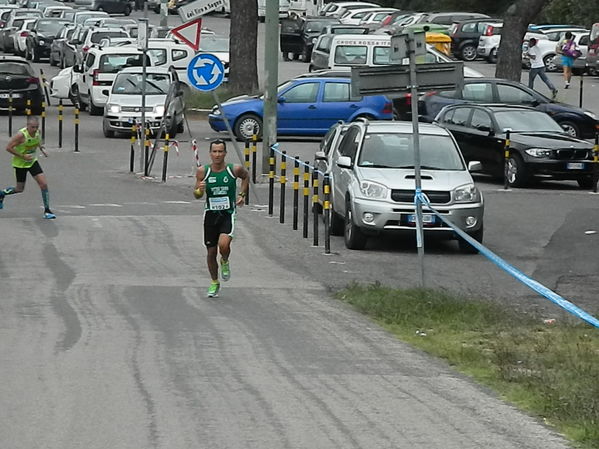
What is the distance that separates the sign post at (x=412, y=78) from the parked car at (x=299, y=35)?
47.0m

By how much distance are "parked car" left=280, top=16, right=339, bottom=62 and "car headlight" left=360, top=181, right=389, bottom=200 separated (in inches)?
1736

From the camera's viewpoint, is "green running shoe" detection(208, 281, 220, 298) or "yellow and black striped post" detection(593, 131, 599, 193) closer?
→ "green running shoe" detection(208, 281, 220, 298)

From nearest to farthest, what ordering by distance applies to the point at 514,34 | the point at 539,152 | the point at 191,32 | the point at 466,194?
1. the point at 466,194
2. the point at 539,152
3. the point at 191,32
4. the point at 514,34

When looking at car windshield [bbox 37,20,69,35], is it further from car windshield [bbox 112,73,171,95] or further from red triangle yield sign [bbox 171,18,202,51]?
red triangle yield sign [bbox 171,18,202,51]

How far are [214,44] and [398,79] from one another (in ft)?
113

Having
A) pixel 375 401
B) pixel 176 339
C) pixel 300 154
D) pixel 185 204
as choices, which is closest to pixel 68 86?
pixel 300 154

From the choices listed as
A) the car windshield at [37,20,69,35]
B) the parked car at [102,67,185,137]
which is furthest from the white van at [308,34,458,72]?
the car windshield at [37,20,69,35]

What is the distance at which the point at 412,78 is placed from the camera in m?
15.7

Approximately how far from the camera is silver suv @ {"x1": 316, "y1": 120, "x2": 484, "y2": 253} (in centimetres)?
1892

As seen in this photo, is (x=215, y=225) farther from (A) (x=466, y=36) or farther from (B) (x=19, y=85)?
(A) (x=466, y=36)

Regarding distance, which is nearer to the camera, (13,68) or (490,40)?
(13,68)

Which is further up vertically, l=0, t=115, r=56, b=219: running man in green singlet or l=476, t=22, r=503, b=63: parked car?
l=476, t=22, r=503, b=63: parked car

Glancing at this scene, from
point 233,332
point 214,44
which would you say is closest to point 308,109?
point 214,44

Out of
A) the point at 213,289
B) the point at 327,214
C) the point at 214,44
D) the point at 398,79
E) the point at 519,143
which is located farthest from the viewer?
the point at 214,44
